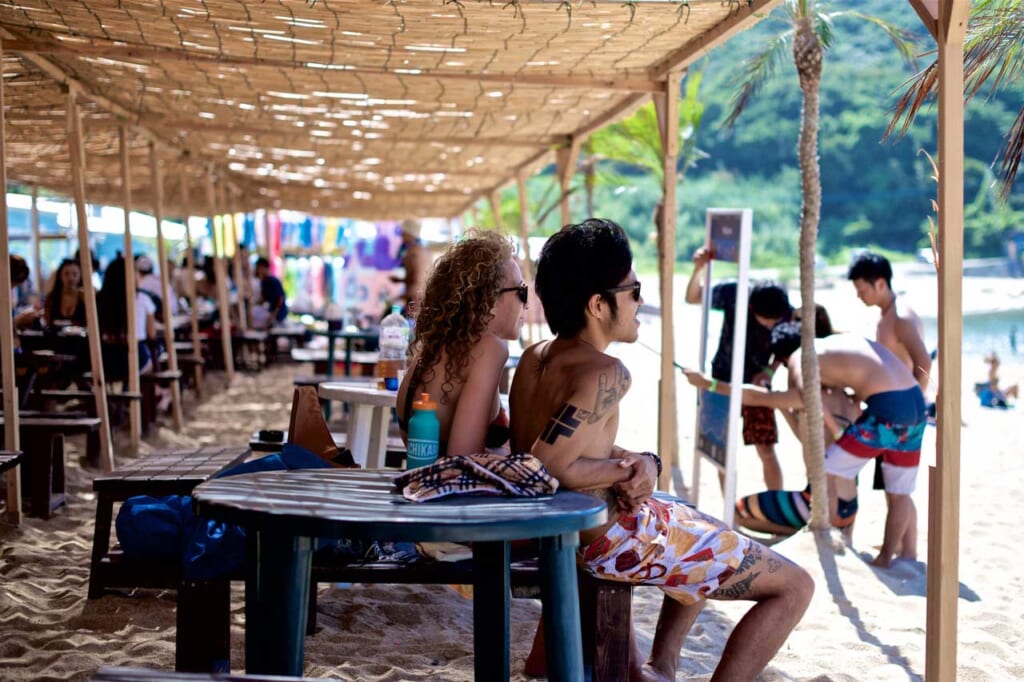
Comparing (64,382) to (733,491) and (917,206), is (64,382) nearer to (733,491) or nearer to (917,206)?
(733,491)

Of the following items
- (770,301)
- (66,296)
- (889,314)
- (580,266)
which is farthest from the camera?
(66,296)

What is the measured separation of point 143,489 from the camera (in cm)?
379

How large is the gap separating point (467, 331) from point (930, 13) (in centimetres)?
148

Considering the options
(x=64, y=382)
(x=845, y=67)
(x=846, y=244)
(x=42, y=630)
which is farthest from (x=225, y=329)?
(x=845, y=67)

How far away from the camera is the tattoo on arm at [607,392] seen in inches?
102

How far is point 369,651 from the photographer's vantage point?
144 inches

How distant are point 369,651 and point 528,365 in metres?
1.35

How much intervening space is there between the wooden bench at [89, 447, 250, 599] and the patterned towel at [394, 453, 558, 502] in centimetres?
99

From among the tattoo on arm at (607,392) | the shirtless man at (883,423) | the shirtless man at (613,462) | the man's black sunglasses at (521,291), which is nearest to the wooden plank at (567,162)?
the shirtless man at (883,423)

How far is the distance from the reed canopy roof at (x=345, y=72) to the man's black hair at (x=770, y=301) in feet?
4.33

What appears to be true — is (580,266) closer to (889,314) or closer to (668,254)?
(668,254)

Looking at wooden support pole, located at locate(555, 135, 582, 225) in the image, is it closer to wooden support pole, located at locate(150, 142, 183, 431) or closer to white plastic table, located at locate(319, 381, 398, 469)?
wooden support pole, located at locate(150, 142, 183, 431)

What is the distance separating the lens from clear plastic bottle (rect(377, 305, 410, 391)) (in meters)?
4.82

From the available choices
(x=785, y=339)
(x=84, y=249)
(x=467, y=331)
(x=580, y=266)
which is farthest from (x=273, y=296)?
(x=580, y=266)
